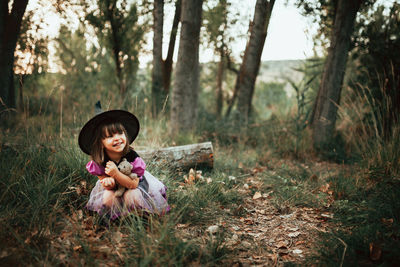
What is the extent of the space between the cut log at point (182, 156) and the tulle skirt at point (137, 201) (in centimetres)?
104

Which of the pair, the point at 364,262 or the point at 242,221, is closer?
the point at 364,262

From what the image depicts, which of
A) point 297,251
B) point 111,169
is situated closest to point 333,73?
point 297,251

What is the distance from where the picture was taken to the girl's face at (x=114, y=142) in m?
2.30

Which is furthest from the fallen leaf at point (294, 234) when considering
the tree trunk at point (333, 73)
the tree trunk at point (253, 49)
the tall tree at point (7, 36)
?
the tall tree at point (7, 36)

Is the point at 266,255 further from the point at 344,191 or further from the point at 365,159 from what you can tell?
the point at 365,159

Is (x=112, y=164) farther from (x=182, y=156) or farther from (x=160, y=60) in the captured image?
(x=160, y=60)

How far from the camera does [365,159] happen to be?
3877 mm

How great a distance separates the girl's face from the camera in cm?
230

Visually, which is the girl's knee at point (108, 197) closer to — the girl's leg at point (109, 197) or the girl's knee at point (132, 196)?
the girl's leg at point (109, 197)

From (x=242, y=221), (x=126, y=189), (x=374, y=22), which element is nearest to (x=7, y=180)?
(x=126, y=189)

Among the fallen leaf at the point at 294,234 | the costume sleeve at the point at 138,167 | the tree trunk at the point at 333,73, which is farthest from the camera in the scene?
the tree trunk at the point at 333,73

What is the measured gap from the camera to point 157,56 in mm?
8250

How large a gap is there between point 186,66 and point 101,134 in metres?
3.69

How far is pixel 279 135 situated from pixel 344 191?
9.33ft
